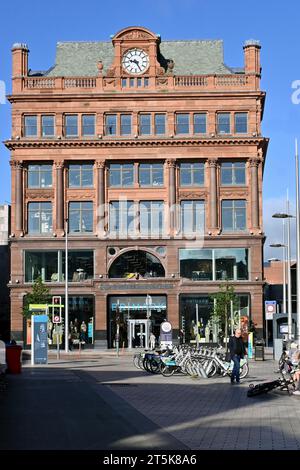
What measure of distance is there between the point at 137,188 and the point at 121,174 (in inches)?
79.5

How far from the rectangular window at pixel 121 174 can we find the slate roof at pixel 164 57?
9.04m

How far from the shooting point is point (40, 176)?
7338 cm

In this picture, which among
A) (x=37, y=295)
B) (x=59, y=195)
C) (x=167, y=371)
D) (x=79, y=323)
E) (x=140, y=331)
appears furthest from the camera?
(x=59, y=195)

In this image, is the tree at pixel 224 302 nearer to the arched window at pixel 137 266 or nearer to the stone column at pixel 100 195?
the arched window at pixel 137 266

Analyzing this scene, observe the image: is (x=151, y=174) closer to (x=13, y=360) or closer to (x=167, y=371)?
(x=13, y=360)

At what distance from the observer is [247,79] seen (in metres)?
72.9

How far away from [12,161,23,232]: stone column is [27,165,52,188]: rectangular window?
1001 mm

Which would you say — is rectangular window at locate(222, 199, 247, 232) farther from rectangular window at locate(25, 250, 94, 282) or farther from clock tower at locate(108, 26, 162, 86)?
clock tower at locate(108, 26, 162, 86)

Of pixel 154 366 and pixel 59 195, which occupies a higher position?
pixel 59 195

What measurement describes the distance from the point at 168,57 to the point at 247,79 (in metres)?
8.87

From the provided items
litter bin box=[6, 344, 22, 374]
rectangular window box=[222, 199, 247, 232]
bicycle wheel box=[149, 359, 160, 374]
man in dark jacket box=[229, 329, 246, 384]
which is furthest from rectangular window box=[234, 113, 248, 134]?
man in dark jacket box=[229, 329, 246, 384]

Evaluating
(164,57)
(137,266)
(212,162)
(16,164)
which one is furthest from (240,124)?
(16,164)

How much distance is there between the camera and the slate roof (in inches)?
3014

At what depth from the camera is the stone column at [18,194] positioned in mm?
71750
